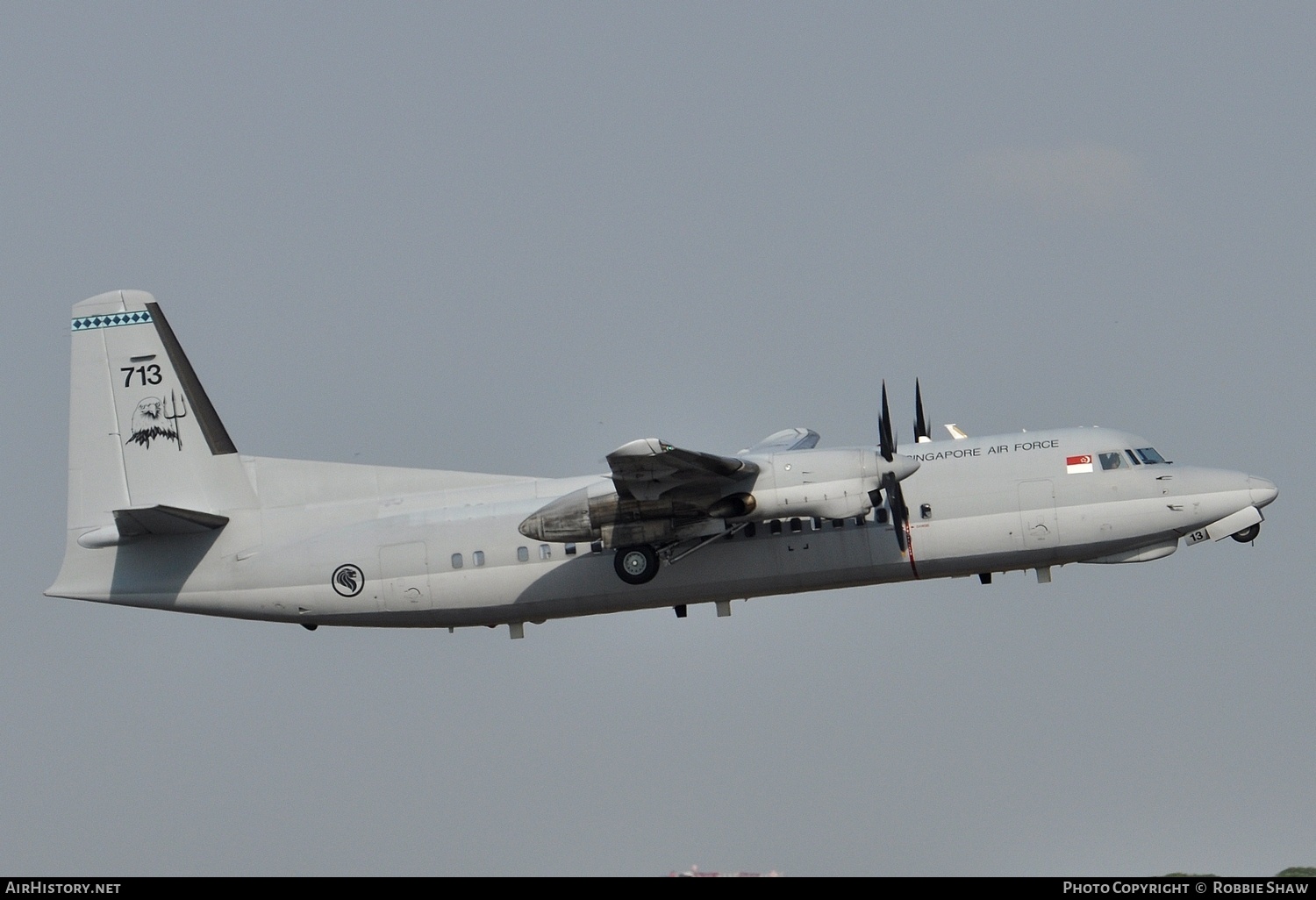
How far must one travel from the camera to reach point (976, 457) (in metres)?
23.2

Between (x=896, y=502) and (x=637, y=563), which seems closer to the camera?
(x=896, y=502)

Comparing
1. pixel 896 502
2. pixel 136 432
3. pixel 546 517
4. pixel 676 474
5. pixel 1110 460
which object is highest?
pixel 136 432

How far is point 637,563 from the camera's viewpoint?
2306 centimetres

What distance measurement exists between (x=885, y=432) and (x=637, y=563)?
13.0 ft

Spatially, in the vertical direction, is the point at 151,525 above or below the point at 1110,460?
above

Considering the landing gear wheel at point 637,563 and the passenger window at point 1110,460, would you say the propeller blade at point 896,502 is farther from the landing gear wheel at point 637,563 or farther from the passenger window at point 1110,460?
the landing gear wheel at point 637,563

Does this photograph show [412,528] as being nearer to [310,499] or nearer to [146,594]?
[310,499]

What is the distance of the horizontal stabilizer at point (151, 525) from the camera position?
23.7m

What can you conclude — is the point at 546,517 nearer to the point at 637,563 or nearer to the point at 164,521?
the point at 637,563

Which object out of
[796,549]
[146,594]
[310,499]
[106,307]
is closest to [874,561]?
[796,549]

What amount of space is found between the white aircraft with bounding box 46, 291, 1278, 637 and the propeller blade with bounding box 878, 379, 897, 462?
0.03m

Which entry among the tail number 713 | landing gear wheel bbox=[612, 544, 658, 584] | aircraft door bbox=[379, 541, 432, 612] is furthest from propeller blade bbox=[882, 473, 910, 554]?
the tail number 713

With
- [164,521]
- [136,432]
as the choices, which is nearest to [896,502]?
[164,521]
